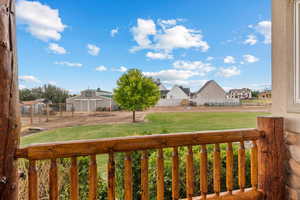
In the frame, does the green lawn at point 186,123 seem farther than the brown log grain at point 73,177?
Yes

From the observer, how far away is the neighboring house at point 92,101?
1896 mm

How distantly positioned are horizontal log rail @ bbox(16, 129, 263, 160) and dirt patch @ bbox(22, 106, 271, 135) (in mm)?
579

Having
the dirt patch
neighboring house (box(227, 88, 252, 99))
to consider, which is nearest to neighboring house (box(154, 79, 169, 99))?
the dirt patch

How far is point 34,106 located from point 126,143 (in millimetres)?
1035

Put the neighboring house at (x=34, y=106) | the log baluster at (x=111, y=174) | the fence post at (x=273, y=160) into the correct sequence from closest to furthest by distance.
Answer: the log baluster at (x=111, y=174) < the fence post at (x=273, y=160) < the neighboring house at (x=34, y=106)

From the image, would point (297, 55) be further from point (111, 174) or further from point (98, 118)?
point (98, 118)

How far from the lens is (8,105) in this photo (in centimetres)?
100

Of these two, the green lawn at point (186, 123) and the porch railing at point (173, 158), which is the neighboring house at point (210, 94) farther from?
the porch railing at point (173, 158)

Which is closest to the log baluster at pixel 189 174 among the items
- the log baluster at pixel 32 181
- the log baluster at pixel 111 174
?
the log baluster at pixel 111 174

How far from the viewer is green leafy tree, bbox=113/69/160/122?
1906 mm

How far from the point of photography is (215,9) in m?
2.11

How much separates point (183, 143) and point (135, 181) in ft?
2.80

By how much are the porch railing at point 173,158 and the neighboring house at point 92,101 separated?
78 centimetres

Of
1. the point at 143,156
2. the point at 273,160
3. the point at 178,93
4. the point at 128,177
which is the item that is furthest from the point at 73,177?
the point at 273,160
